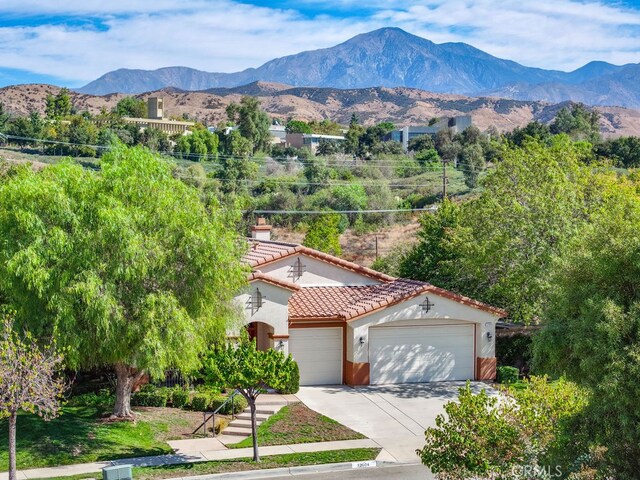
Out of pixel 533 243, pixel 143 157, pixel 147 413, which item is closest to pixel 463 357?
pixel 533 243

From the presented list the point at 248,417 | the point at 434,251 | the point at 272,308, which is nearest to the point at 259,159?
the point at 434,251

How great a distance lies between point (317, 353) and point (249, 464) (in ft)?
29.8

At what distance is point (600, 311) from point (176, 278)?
11098 millimetres

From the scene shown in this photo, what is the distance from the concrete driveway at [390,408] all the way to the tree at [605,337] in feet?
23.2

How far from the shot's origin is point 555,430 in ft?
50.5

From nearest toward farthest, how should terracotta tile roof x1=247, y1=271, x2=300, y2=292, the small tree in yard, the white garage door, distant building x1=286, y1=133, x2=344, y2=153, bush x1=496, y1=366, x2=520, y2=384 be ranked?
the small tree in yard < terracotta tile roof x1=247, y1=271, x2=300, y2=292 < the white garage door < bush x1=496, y1=366, x2=520, y2=384 < distant building x1=286, y1=133, x2=344, y2=153

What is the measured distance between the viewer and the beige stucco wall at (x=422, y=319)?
28.5m

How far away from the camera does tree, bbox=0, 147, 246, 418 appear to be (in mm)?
20516

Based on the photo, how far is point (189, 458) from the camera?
20.5 metres

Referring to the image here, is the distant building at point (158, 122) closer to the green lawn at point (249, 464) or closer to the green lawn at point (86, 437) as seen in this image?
the green lawn at point (86, 437)

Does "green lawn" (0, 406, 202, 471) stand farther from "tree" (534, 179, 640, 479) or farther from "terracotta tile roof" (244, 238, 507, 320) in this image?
"tree" (534, 179, 640, 479)

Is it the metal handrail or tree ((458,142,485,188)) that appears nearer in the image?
the metal handrail

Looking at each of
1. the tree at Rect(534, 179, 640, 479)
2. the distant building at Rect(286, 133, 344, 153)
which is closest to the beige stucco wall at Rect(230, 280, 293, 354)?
the tree at Rect(534, 179, 640, 479)

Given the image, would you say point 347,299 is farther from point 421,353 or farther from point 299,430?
point 299,430
